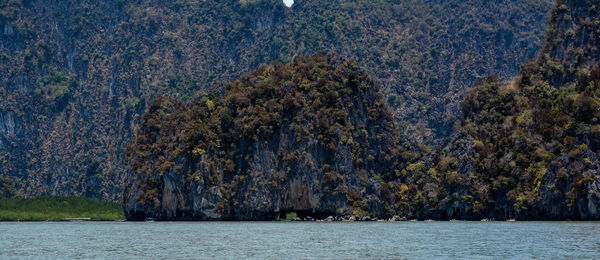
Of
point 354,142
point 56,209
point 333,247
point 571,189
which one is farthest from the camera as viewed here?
point 56,209

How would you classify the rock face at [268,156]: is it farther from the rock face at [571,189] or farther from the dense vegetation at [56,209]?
the rock face at [571,189]

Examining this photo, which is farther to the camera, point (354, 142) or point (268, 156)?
point (354, 142)

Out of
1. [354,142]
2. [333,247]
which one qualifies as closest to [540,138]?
[354,142]

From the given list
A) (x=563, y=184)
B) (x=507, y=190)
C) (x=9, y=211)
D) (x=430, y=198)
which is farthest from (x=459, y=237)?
(x=9, y=211)

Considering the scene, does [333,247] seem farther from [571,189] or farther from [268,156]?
[268,156]

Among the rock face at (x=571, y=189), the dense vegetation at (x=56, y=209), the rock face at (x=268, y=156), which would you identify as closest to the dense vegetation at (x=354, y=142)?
the rock face at (x=268, y=156)

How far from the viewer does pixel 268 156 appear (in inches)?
5876

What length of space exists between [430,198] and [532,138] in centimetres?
2630

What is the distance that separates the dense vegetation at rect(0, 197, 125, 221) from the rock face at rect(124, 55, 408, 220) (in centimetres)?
3116

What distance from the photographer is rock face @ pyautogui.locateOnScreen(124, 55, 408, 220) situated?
479ft

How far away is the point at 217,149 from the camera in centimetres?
15038

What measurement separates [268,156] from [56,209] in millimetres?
69272

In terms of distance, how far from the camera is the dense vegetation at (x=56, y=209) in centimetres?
18088

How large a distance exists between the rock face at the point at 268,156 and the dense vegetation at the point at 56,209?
3116 cm
